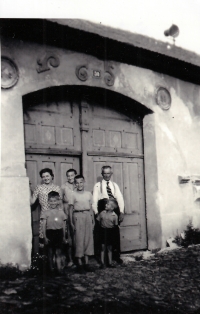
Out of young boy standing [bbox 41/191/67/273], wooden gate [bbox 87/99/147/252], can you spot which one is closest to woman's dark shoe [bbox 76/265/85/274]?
young boy standing [bbox 41/191/67/273]

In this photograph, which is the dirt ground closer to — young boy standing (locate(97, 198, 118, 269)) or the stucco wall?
young boy standing (locate(97, 198, 118, 269))

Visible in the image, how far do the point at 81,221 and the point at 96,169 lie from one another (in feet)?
5.44

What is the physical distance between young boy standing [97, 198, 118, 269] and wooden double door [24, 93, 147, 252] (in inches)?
43.8

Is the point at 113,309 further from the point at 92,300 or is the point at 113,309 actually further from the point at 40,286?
the point at 40,286

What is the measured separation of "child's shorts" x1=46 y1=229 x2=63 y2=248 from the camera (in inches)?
192

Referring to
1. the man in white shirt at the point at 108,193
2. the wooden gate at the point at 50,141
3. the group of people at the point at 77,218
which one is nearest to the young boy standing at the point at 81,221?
the group of people at the point at 77,218

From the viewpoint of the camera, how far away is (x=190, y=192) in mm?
7504

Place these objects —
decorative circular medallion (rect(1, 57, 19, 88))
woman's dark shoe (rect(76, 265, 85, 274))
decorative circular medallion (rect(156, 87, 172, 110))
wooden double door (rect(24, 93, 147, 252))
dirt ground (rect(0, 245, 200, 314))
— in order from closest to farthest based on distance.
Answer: dirt ground (rect(0, 245, 200, 314))
woman's dark shoe (rect(76, 265, 85, 274))
decorative circular medallion (rect(1, 57, 19, 88))
wooden double door (rect(24, 93, 147, 252))
decorative circular medallion (rect(156, 87, 172, 110))

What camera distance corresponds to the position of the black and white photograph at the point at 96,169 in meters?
4.52

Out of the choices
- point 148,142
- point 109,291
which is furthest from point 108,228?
point 148,142

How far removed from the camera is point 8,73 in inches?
209

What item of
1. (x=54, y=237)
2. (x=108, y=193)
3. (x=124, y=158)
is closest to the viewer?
(x=54, y=237)

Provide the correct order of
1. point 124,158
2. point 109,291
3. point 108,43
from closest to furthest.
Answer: point 109,291 < point 108,43 < point 124,158

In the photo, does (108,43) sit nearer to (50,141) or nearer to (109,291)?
(50,141)
